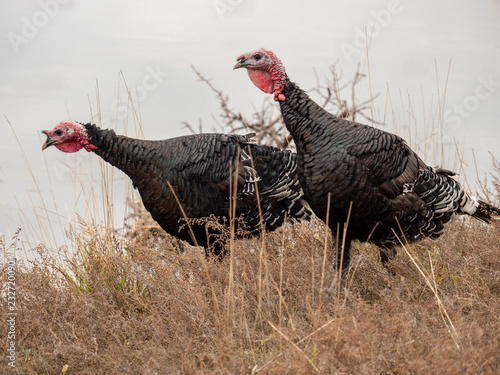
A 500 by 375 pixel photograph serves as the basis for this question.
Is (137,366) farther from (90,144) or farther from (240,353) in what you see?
(90,144)

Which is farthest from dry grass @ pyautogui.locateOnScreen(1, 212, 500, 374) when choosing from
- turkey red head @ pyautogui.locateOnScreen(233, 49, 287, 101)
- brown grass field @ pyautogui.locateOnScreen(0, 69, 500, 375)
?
turkey red head @ pyautogui.locateOnScreen(233, 49, 287, 101)

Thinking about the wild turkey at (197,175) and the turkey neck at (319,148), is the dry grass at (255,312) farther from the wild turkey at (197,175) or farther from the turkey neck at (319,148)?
the turkey neck at (319,148)

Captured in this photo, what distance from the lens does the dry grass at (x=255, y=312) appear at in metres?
3.15

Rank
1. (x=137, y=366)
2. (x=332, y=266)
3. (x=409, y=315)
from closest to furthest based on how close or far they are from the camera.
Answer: (x=409, y=315), (x=137, y=366), (x=332, y=266)

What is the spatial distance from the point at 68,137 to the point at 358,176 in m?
2.67

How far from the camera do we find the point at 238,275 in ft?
15.4

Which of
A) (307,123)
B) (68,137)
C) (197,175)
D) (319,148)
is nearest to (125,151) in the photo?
(68,137)

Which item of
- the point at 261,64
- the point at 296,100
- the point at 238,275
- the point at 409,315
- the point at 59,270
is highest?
the point at 261,64

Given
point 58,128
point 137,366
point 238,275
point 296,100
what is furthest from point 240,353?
point 58,128

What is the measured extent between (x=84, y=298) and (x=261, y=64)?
93.7 inches

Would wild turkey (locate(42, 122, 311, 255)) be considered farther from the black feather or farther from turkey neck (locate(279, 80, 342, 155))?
turkey neck (locate(279, 80, 342, 155))

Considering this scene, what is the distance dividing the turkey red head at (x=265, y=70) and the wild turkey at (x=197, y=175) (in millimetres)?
638

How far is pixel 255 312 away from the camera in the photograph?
4508 millimetres

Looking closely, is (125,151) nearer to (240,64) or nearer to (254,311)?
(240,64)
